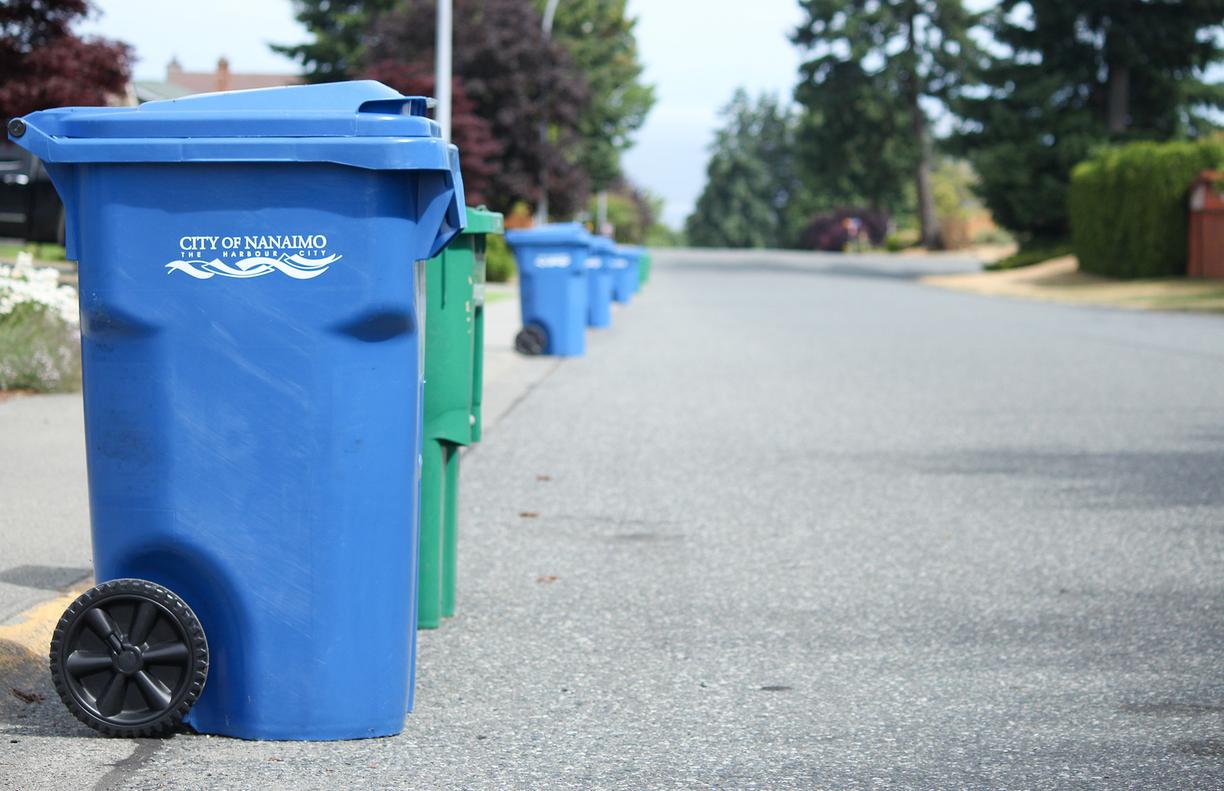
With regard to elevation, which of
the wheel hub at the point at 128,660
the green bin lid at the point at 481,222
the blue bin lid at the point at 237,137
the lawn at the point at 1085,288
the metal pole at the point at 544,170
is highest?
the metal pole at the point at 544,170

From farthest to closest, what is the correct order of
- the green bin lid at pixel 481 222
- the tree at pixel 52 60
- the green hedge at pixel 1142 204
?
the green hedge at pixel 1142 204 < the tree at pixel 52 60 < the green bin lid at pixel 481 222

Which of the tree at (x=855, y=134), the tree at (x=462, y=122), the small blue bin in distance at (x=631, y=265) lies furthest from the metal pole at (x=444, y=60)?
the tree at (x=855, y=134)

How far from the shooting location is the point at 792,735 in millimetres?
4215

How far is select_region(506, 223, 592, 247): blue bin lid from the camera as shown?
16.0 m

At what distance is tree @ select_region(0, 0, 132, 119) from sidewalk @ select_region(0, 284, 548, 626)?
9081mm

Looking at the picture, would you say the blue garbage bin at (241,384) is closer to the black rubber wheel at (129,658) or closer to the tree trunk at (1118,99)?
the black rubber wheel at (129,658)

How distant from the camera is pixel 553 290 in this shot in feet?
54.1

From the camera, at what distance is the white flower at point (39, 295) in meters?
11.0

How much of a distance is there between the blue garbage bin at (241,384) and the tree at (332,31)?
48.8m

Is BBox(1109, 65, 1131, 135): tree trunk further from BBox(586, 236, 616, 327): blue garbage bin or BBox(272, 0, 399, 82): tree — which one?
BBox(586, 236, 616, 327): blue garbage bin

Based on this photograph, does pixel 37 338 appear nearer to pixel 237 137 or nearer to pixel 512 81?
pixel 237 137

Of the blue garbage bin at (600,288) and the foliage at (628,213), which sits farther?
the foliage at (628,213)

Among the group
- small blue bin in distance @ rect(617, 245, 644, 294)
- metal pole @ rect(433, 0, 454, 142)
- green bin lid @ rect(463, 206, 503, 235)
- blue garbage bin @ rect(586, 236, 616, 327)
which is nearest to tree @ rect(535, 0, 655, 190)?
small blue bin in distance @ rect(617, 245, 644, 294)

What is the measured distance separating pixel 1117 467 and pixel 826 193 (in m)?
97.4
